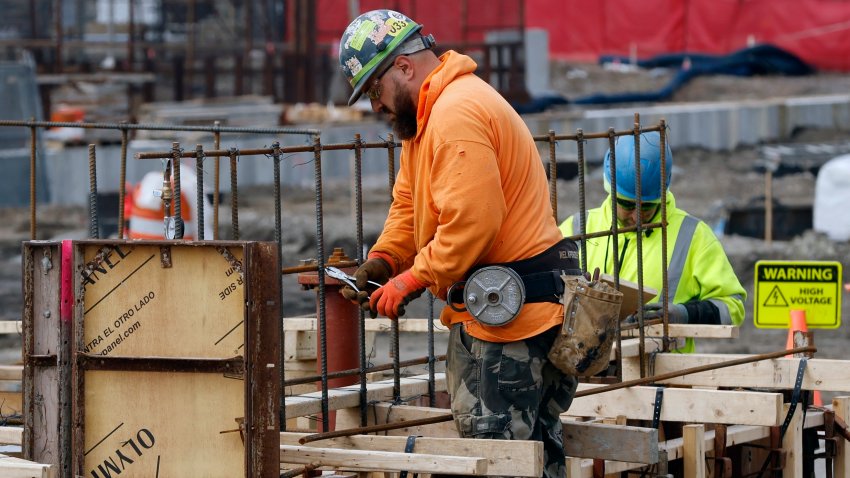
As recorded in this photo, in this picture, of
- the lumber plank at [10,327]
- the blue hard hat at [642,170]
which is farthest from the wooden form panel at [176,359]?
the blue hard hat at [642,170]

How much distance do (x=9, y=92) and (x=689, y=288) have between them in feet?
47.0

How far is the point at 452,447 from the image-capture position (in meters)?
4.61

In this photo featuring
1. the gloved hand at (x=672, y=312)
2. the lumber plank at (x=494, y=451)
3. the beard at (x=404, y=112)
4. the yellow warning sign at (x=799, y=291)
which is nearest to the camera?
the lumber plank at (x=494, y=451)

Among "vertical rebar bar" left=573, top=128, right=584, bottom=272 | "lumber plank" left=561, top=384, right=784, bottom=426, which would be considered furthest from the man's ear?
"lumber plank" left=561, top=384, right=784, bottom=426

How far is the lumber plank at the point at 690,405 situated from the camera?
564cm

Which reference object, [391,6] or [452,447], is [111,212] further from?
[452,447]

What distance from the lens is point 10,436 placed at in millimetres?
5035

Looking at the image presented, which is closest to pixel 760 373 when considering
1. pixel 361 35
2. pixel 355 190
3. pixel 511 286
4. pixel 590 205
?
pixel 355 190

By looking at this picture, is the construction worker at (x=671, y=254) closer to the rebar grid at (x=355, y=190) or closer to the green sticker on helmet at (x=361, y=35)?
the rebar grid at (x=355, y=190)

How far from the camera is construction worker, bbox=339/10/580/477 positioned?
448cm

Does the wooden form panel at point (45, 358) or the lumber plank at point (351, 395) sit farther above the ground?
the wooden form panel at point (45, 358)

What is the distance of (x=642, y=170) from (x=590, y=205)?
1153 centimetres

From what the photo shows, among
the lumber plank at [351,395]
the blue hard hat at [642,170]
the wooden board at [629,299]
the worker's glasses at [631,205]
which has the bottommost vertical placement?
the lumber plank at [351,395]

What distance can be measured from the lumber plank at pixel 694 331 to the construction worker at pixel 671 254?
0.10m
